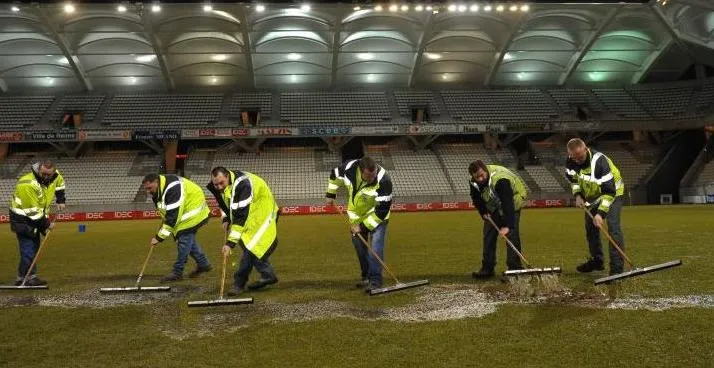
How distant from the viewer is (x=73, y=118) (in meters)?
40.9

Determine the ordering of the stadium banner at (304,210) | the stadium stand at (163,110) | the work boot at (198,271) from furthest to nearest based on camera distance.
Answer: the stadium stand at (163,110)
the stadium banner at (304,210)
the work boot at (198,271)

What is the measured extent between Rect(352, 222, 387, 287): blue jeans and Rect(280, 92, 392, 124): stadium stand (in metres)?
33.0

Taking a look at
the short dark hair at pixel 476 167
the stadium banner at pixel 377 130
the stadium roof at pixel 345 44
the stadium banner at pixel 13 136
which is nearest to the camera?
the short dark hair at pixel 476 167

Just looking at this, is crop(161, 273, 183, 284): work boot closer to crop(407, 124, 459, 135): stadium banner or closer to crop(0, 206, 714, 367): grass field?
crop(0, 206, 714, 367): grass field

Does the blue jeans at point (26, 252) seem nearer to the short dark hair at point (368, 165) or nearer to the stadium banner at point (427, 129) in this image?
the short dark hair at point (368, 165)

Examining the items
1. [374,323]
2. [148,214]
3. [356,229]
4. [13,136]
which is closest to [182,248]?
[356,229]

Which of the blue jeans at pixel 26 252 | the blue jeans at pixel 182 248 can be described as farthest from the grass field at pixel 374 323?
the blue jeans at pixel 26 252

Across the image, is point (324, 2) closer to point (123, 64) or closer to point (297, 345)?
point (123, 64)

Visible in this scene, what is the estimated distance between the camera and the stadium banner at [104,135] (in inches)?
1506

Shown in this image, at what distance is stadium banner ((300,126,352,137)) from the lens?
39625 millimetres

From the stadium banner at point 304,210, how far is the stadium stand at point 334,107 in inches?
305

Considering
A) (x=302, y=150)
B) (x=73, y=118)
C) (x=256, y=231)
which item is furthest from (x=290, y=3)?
(x=256, y=231)

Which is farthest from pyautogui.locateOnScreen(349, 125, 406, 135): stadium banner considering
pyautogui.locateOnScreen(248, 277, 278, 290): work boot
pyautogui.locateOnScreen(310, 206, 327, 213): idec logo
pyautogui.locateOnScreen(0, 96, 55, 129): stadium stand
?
pyautogui.locateOnScreen(248, 277, 278, 290): work boot

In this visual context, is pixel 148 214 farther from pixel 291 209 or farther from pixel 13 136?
pixel 13 136
